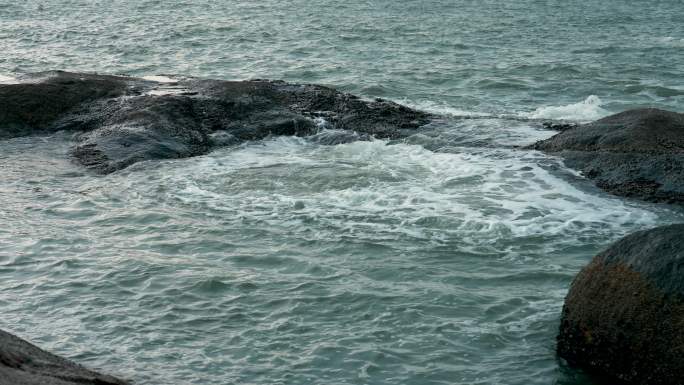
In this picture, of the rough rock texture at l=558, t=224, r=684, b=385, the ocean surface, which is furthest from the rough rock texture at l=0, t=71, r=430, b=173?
the rough rock texture at l=558, t=224, r=684, b=385

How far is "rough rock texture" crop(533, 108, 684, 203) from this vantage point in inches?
480

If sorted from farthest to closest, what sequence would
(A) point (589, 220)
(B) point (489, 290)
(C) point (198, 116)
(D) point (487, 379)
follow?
(C) point (198, 116), (A) point (589, 220), (B) point (489, 290), (D) point (487, 379)

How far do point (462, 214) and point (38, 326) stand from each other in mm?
5573

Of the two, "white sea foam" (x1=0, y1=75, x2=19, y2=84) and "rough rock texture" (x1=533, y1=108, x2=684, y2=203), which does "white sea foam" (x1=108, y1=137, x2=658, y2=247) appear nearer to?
"rough rock texture" (x1=533, y1=108, x2=684, y2=203)

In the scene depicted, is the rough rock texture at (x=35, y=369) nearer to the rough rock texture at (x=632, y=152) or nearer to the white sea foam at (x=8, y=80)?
the rough rock texture at (x=632, y=152)

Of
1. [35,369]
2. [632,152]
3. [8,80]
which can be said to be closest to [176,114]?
[8,80]

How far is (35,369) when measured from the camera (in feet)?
21.4

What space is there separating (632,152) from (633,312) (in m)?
5.99

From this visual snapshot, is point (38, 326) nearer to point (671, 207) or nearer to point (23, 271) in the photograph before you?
point (23, 271)

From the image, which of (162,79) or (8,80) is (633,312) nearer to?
(162,79)

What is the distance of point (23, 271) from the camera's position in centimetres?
1018

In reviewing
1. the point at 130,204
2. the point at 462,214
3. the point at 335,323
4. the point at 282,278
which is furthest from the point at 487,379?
the point at 130,204

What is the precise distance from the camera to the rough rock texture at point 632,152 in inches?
480

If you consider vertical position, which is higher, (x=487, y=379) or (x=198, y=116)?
(x=198, y=116)
